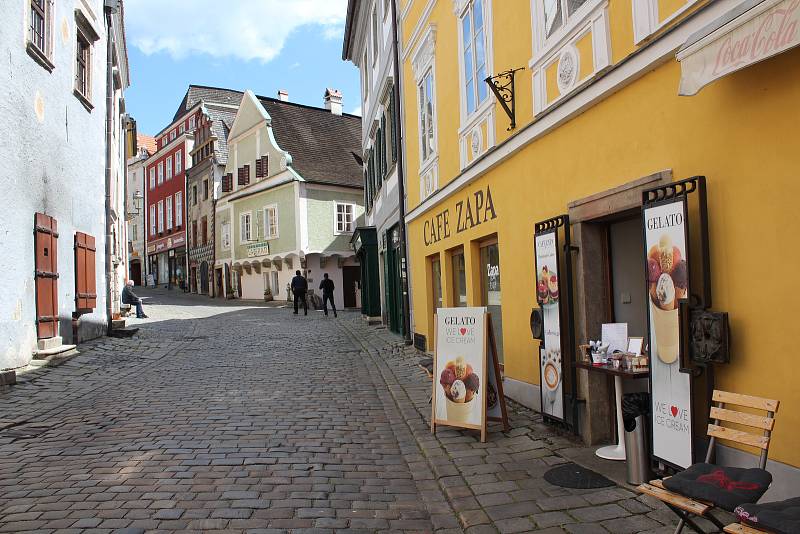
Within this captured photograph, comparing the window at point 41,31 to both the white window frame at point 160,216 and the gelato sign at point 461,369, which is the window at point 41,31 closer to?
the gelato sign at point 461,369

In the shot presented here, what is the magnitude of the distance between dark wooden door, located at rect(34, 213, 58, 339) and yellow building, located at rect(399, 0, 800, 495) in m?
6.62

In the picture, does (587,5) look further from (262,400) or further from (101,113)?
(101,113)

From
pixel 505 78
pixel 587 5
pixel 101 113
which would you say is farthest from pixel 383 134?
pixel 587 5

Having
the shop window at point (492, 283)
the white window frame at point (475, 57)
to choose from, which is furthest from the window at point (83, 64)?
the shop window at point (492, 283)

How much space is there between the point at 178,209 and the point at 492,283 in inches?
1629

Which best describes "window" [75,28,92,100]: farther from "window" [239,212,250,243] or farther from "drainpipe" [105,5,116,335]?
"window" [239,212,250,243]

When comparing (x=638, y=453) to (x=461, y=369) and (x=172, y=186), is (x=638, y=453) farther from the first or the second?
(x=172, y=186)

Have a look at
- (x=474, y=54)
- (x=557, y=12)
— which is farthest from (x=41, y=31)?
(x=557, y=12)

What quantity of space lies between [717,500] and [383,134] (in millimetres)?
14342

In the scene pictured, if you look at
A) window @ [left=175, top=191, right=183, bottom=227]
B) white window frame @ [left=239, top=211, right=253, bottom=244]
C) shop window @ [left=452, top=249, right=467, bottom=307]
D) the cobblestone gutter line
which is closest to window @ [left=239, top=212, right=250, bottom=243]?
white window frame @ [left=239, top=211, right=253, bottom=244]

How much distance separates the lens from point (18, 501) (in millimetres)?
4328

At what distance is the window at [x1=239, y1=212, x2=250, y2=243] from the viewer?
35.8 m

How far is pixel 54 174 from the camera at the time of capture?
11.4 meters

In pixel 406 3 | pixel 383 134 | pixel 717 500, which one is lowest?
pixel 717 500
